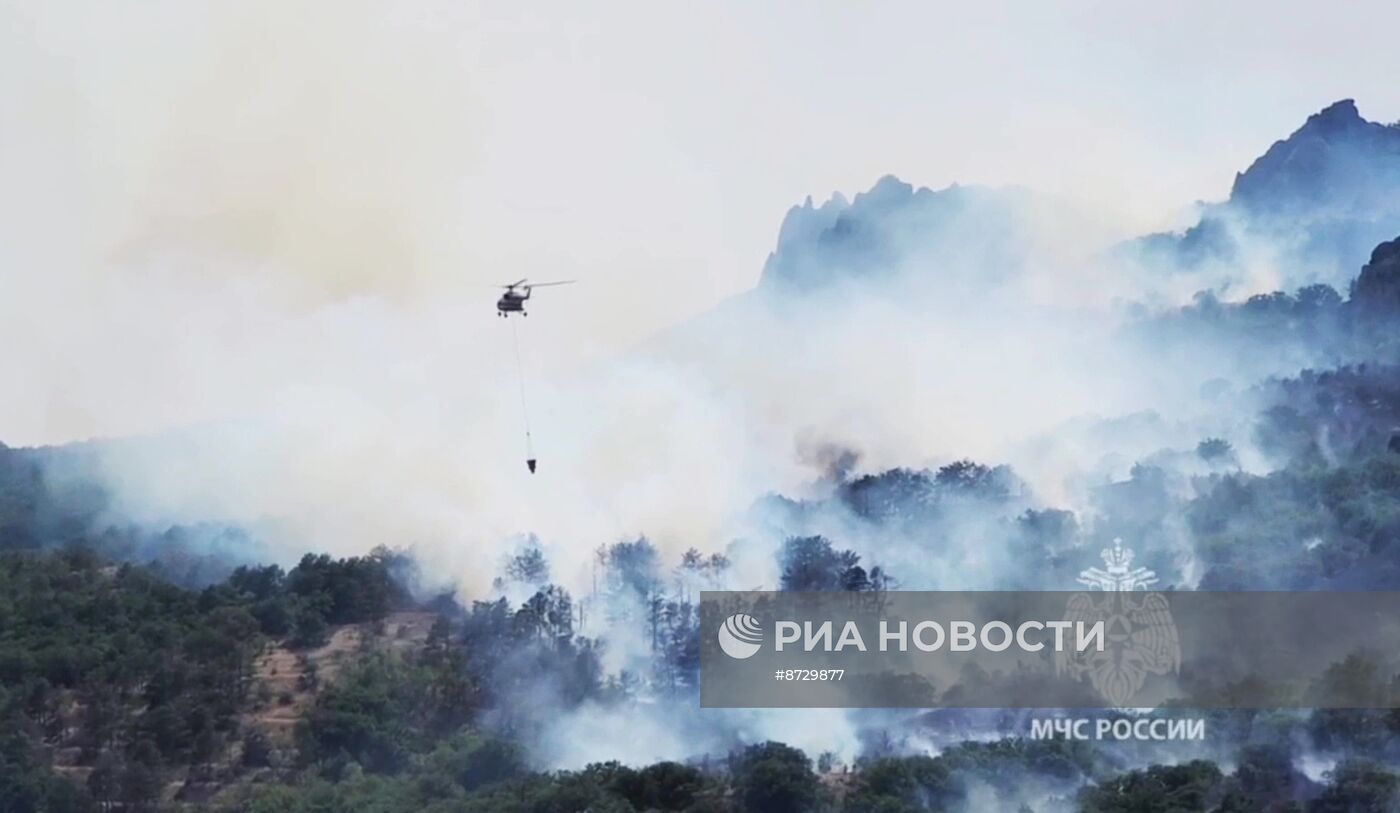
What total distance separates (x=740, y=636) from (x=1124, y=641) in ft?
17.9

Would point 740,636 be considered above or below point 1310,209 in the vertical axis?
below

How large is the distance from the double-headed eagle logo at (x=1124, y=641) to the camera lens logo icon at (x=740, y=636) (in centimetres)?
426

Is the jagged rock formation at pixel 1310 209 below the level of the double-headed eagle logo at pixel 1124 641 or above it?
above

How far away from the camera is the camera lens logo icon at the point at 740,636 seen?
103ft

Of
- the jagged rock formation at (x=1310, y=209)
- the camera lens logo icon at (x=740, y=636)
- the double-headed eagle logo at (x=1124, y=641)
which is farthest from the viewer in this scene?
the jagged rock formation at (x=1310, y=209)

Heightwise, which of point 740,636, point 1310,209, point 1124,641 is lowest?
point 1124,641

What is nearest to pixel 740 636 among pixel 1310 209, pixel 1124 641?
pixel 1124 641

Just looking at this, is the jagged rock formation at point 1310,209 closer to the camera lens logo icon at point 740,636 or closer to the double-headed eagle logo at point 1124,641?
the double-headed eagle logo at point 1124,641

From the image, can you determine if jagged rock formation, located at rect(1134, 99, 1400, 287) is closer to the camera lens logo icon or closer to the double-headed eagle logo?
the double-headed eagle logo

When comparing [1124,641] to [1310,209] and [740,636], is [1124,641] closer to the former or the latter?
[740,636]

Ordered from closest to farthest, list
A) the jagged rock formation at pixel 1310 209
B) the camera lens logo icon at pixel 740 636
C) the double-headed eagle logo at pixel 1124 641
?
1. the double-headed eagle logo at pixel 1124 641
2. the camera lens logo icon at pixel 740 636
3. the jagged rock formation at pixel 1310 209

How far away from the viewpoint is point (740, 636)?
104 feet

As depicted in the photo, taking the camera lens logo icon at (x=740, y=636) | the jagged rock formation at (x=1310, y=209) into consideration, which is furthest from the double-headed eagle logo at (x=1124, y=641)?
the jagged rock formation at (x=1310, y=209)

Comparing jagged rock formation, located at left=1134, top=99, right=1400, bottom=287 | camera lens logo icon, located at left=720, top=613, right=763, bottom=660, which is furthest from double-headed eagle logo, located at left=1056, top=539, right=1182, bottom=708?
jagged rock formation, located at left=1134, top=99, right=1400, bottom=287
